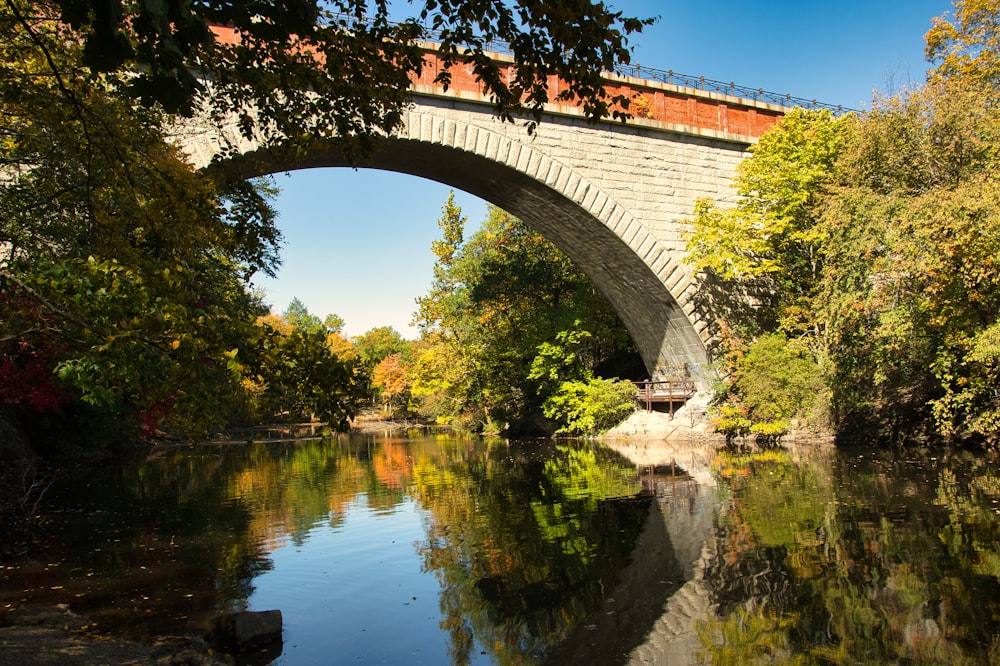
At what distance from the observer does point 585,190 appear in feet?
58.2

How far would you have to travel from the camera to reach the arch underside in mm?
16797

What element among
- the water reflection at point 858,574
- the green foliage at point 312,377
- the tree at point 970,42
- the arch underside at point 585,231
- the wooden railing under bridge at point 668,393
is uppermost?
the tree at point 970,42

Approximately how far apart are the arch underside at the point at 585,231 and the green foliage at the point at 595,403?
3.92 feet

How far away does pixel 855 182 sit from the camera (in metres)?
13.8

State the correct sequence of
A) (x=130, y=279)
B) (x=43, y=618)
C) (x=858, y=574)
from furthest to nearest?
1. (x=858, y=574)
2. (x=43, y=618)
3. (x=130, y=279)

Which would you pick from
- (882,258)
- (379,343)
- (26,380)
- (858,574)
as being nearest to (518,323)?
(882,258)

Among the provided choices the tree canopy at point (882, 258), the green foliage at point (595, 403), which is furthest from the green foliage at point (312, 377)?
the green foliage at point (595, 403)

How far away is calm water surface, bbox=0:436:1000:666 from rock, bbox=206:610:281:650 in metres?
0.13

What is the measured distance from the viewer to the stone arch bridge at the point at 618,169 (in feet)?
53.9

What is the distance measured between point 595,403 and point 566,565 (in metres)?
17.1

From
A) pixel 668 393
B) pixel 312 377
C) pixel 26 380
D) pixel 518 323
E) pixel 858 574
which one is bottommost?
pixel 858 574

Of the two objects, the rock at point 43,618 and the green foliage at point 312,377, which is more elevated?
the green foliage at point 312,377

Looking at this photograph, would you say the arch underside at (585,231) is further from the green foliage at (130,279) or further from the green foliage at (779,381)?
the green foliage at (130,279)

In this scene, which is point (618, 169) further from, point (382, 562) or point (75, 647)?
point (75, 647)
